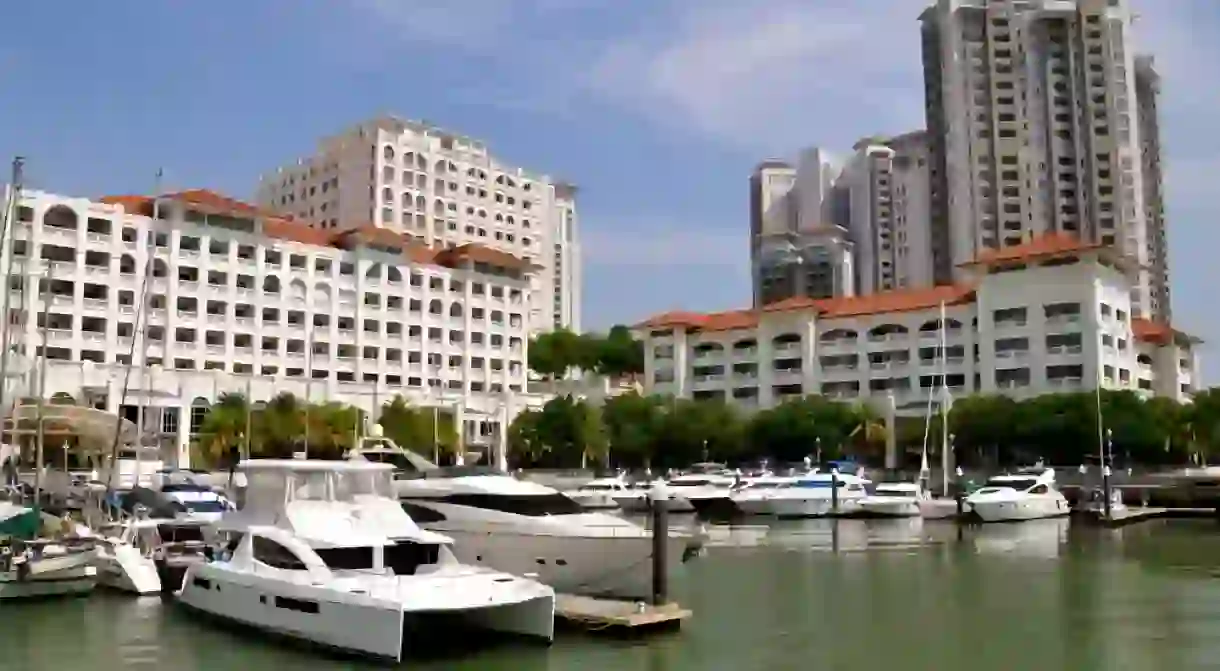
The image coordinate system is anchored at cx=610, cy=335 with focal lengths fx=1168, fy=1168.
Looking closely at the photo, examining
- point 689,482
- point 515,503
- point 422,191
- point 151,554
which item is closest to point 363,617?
point 515,503

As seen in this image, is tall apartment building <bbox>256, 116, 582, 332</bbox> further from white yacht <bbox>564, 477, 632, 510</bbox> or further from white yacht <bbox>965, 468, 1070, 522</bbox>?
white yacht <bbox>965, 468, 1070, 522</bbox>

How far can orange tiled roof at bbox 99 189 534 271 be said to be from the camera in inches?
3346

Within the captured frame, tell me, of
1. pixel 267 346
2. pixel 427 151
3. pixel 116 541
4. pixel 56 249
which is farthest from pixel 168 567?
pixel 427 151

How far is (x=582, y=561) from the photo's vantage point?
25453 mm

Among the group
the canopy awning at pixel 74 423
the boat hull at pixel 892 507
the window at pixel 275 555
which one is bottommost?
the boat hull at pixel 892 507

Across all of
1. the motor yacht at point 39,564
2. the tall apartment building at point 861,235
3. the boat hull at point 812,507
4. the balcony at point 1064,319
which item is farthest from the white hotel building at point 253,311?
the tall apartment building at point 861,235

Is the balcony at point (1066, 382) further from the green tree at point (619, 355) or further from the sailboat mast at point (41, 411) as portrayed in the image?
the sailboat mast at point (41, 411)

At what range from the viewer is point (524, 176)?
149m

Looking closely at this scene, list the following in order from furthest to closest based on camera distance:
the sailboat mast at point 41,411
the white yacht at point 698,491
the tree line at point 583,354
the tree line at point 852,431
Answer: the tree line at point 583,354 < the tree line at point 852,431 < the white yacht at point 698,491 < the sailboat mast at point 41,411

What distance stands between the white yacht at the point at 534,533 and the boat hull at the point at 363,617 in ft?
13.4

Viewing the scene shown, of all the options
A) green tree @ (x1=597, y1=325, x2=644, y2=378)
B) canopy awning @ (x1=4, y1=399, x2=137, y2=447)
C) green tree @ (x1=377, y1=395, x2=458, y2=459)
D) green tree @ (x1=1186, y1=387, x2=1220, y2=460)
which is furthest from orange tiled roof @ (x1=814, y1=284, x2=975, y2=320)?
canopy awning @ (x1=4, y1=399, x2=137, y2=447)

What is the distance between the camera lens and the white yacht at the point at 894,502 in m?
63.1

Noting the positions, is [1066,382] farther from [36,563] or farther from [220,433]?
[36,563]

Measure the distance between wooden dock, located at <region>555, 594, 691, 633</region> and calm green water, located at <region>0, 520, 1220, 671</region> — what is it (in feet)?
1.19
